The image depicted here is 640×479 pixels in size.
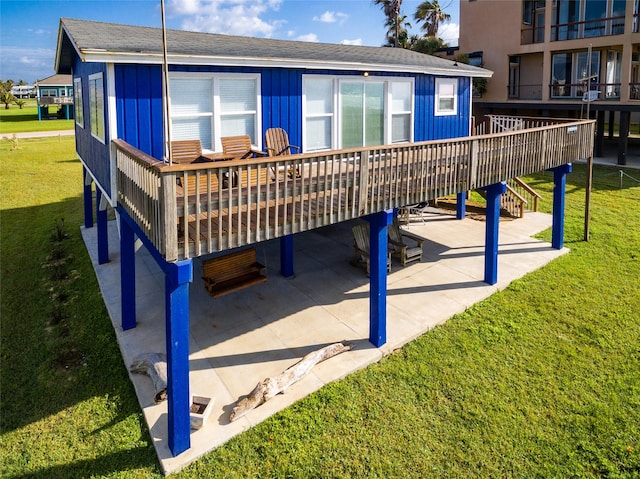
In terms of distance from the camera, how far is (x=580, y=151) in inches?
479

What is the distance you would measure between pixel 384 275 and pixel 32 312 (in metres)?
7.38

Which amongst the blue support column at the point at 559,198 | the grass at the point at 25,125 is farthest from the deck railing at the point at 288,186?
the grass at the point at 25,125

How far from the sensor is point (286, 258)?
34.1 ft

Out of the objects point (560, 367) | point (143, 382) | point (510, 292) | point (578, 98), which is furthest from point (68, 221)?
point (578, 98)

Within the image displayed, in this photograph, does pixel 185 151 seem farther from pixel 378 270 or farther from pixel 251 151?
pixel 378 270

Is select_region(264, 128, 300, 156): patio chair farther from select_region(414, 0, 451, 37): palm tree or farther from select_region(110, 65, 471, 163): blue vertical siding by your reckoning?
select_region(414, 0, 451, 37): palm tree

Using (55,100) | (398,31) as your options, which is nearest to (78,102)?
(398,31)

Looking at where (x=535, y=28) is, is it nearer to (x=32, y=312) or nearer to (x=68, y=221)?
(x=68, y=221)

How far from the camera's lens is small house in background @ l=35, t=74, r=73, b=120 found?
55347 mm

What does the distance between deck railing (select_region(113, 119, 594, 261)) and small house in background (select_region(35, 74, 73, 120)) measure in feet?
186

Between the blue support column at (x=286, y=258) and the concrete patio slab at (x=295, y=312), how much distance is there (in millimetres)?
189

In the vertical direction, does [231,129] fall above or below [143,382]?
above

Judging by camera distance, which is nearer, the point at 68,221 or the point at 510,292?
the point at 510,292

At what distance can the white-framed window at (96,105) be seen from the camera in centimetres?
802
